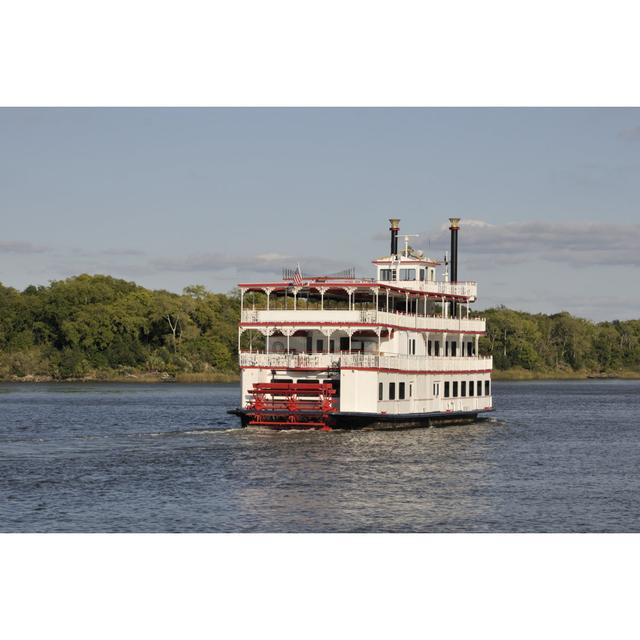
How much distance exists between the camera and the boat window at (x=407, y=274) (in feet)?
181

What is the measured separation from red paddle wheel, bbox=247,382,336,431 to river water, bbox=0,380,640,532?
564 mm

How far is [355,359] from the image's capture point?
45.8 metres

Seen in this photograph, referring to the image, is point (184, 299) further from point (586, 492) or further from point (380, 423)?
point (586, 492)

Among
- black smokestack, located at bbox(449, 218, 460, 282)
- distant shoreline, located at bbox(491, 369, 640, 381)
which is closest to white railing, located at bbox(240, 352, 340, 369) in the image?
black smokestack, located at bbox(449, 218, 460, 282)

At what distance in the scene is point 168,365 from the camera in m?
122

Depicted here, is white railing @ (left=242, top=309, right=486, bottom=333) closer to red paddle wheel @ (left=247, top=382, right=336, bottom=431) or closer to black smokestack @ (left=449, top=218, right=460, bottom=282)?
red paddle wheel @ (left=247, top=382, right=336, bottom=431)

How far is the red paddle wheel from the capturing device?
150 feet

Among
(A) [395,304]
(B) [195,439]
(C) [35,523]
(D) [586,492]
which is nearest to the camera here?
(C) [35,523]

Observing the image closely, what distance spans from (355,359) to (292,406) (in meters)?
2.82

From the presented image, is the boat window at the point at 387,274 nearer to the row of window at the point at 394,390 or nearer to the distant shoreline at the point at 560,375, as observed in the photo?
the row of window at the point at 394,390

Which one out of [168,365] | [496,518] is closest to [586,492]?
[496,518]

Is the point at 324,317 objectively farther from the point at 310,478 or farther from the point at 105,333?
the point at 105,333

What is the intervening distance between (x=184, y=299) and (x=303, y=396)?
3237 inches

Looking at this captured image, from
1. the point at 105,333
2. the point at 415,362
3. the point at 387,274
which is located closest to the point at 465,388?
the point at 387,274
